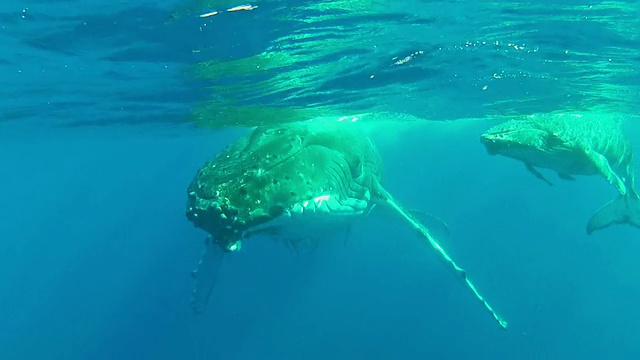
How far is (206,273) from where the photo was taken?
369 inches

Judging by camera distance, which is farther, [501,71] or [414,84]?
[414,84]

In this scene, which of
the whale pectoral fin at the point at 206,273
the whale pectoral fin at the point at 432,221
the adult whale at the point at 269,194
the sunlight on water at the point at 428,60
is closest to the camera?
the adult whale at the point at 269,194

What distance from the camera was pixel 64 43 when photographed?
14062mm

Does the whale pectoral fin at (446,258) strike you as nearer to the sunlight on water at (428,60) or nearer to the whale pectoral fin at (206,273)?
the sunlight on water at (428,60)

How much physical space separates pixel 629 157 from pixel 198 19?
13244 mm

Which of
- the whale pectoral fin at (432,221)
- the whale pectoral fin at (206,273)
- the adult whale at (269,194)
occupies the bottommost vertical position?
the whale pectoral fin at (432,221)

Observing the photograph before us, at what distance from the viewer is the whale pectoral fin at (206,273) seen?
8.91 metres

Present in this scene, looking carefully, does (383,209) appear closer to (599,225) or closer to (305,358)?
(599,225)

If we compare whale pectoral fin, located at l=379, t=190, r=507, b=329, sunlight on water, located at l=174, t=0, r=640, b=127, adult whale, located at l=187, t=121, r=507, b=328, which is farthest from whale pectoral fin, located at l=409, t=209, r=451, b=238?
adult whale, located at l=187, t=121, r=507, b=328

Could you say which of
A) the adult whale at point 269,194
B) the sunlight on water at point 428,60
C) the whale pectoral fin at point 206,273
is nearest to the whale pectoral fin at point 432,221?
the sunlight on water at point 428,60

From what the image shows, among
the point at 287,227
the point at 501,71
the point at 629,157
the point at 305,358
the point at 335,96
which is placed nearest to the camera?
the point at 287,227

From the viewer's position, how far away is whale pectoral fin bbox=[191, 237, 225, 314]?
891 cm

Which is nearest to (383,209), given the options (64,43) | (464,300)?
(64,43)

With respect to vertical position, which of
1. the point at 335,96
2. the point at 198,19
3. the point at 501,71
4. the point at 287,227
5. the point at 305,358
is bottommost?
the point at 305,358
